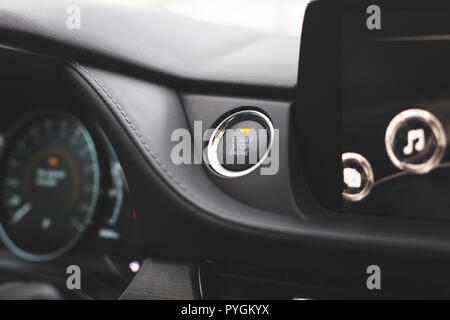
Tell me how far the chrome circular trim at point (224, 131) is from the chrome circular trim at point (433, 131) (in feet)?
0.75

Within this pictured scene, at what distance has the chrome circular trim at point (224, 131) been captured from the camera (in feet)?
3.25

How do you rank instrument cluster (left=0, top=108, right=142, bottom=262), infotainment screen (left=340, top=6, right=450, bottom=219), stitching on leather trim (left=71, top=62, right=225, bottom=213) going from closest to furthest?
1. infotainment screen (left=340, top=6, right=450, bottom=219)
2. stitching on leather trim (left=71, top=62, right=225, bottom=213)
3. instrument cluster (left=0, top=108, right=142, bottom=262)

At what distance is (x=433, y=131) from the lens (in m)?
0.87

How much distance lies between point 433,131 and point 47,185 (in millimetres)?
1161

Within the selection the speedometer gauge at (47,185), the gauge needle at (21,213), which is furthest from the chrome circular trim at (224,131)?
the gauge needle at (21,213)

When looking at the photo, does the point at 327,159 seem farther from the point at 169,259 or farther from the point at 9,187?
the point at 9,187

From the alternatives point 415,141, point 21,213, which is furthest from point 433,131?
point 21,213

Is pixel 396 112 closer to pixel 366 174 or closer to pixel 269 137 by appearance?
pixel 366 174

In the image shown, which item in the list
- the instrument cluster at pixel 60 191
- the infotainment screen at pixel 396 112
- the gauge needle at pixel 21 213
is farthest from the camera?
the gauge needle at pixel 21 213

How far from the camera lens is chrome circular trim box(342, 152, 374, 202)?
93 centimetres

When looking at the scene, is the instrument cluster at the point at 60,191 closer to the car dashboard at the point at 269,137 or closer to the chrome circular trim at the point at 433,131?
the car dashboard at the point at 269,137

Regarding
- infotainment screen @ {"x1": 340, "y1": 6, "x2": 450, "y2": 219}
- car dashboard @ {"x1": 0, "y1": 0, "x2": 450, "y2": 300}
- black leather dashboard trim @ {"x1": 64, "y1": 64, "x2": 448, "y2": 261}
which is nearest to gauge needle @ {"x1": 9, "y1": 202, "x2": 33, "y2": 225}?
car dashboard @ {"x1": 0, "y1": 0, "x2": 450, "y2": 300}

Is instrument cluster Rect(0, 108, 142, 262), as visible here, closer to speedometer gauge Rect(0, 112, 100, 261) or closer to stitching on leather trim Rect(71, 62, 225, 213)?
speedometer gauge Rect(0, 112, 100, 261)

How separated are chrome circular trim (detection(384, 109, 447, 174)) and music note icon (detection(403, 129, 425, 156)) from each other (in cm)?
2
